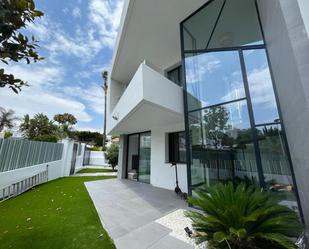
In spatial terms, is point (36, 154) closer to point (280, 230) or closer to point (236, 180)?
point (236, 180)

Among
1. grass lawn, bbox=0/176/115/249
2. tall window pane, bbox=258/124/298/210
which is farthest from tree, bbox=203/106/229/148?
grass lawn, bbox=0/176/115/249

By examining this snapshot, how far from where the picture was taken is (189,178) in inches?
189

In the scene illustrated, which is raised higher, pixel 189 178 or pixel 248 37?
pixel 248 37

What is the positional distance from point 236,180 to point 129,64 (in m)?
8.05

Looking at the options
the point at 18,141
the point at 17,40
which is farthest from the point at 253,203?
the point at 18,141

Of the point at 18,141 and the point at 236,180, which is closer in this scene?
the point at 236,180

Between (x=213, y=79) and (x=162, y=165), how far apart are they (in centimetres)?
462

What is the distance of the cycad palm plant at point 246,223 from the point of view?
80.1 inches

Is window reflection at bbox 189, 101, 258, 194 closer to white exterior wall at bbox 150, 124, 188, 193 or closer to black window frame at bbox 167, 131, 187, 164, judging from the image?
white exterior wall at bbox 150, 124, 188, 193

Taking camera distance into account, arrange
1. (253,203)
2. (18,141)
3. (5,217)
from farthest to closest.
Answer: (18,141) < (5,217) < (253,203)

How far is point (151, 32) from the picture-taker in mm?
6551

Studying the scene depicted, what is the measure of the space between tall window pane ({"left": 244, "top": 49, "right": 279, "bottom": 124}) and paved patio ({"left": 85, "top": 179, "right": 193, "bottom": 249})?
340cm

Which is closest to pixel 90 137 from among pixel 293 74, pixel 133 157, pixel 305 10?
pixel 133 157

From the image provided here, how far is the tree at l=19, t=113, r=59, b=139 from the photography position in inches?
881
